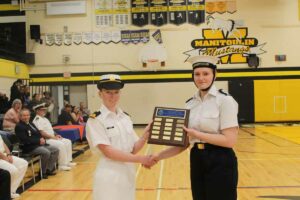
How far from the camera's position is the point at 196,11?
18828 mm

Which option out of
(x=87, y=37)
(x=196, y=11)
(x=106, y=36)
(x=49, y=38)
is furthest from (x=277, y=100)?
(x=49, y=38)

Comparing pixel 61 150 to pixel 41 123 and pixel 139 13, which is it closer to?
pixel 41 123

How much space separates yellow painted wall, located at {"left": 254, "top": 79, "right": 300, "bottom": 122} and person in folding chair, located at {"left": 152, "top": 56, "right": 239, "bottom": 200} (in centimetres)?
1630

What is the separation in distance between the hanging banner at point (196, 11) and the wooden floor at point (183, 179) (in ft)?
31.3

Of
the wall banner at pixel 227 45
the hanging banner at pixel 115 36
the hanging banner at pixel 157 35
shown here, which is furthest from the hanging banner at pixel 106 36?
the wall banner at pixel 227 45

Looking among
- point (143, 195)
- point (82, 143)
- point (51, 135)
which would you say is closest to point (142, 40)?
point (82, 143)

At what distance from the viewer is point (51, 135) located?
355 inches

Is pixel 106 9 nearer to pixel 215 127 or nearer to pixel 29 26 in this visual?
pixel 29 26

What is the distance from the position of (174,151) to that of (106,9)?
16.8 metres

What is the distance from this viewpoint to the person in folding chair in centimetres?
281

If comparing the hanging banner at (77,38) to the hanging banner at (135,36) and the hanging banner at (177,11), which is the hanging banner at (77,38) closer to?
the hanging banner at (135,36)

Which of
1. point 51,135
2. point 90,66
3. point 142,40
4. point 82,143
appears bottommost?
point 82,143

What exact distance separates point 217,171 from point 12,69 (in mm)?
15641

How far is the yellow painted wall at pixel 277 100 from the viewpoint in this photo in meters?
18.5
